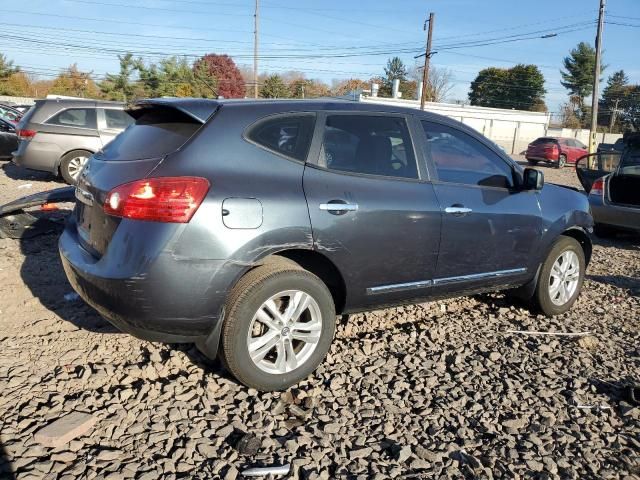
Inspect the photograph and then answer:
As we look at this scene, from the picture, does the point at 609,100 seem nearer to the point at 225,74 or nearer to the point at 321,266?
the point at 225,74

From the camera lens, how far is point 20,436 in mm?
2600

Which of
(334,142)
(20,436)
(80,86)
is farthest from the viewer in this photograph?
(80,86)

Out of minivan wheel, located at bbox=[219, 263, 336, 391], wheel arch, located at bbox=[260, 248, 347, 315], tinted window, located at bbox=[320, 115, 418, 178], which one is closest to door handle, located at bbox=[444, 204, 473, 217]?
tinted window, located at bbox=[320, 115, 418, 178]

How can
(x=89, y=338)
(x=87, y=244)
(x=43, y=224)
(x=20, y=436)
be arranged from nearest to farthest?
(x=20, y=436), (x=87, y=244), (x=89, y=338), (x=43, y=224)

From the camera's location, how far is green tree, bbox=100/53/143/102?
5916 centimetres

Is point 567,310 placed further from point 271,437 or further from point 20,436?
point 20,436

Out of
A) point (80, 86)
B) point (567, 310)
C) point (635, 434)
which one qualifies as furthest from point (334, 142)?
point (80, 86)

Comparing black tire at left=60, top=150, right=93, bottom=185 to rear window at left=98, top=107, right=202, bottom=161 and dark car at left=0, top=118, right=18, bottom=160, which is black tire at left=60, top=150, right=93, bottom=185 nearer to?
dark car at left=0, top=118, right=18, bottom=160

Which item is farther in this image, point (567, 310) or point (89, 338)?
point (567, 310)

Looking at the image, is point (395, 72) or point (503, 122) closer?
point (503, 122)

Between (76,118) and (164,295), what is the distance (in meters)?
9.05

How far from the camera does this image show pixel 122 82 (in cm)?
5962

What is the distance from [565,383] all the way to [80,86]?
230 ft

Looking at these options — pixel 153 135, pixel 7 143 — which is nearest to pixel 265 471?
pixel 153 135
